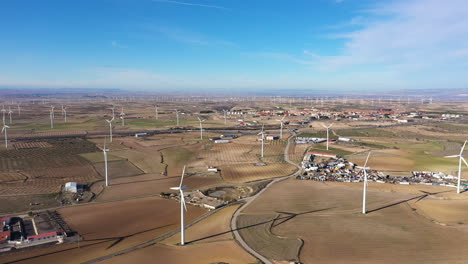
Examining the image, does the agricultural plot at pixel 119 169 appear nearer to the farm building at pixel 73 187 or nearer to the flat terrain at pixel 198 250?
the farm building at pixel 73 187

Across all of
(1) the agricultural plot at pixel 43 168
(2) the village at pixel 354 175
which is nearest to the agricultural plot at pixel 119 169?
(1) the agricultural plot at pixel 43 168

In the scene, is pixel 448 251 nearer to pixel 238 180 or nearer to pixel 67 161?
pixel 238 180

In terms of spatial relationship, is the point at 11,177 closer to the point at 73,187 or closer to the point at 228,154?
the point at 73,187

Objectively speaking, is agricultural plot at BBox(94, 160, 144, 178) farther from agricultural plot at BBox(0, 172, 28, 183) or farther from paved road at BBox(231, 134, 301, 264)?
paved road at BBox(231, 134, 301, 264)

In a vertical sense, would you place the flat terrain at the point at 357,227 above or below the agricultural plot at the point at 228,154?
below

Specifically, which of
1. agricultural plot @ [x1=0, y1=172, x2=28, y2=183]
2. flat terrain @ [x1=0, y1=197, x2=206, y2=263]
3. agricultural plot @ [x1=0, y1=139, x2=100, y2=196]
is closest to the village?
flat terrain @ [x1=0, y1=197, x2=206, y2=263]

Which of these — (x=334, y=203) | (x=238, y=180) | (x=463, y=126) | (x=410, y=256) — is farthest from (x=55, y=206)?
(x=463, y=126)

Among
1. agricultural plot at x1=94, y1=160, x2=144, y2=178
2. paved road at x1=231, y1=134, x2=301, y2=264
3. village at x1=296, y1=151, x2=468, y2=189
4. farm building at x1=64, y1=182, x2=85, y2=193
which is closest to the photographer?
paved road at x1=231, y1=134, x2=301, y2=264

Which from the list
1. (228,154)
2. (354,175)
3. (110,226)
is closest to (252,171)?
(228,154)
